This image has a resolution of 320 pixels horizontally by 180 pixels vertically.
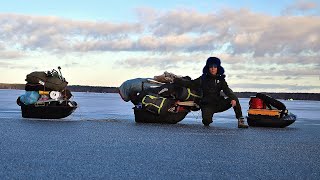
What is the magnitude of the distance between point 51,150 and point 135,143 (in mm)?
1579

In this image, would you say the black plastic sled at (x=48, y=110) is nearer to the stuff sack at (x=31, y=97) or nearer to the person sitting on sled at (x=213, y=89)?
the stuff sack at (x=31, y=97)

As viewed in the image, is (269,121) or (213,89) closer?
(213,89)

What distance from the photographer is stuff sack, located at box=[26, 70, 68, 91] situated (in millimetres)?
14253

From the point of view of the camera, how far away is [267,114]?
13398 millimetres

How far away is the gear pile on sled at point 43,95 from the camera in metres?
14.3

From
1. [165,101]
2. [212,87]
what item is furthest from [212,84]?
[165,101]

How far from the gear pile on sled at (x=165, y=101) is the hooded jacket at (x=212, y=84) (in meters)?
0.43

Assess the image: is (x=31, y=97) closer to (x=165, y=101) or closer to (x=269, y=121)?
(x=165, y=101)

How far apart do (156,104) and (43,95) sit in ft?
9.87

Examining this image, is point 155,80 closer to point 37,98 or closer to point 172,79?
point 172,79

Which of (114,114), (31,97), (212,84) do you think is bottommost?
(114,114)

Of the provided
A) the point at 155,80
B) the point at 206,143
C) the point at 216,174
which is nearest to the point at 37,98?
the point at 155,80

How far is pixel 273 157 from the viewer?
702 centimetres

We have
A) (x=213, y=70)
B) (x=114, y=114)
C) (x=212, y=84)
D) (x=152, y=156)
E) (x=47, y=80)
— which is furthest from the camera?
(x=114, y=114)
